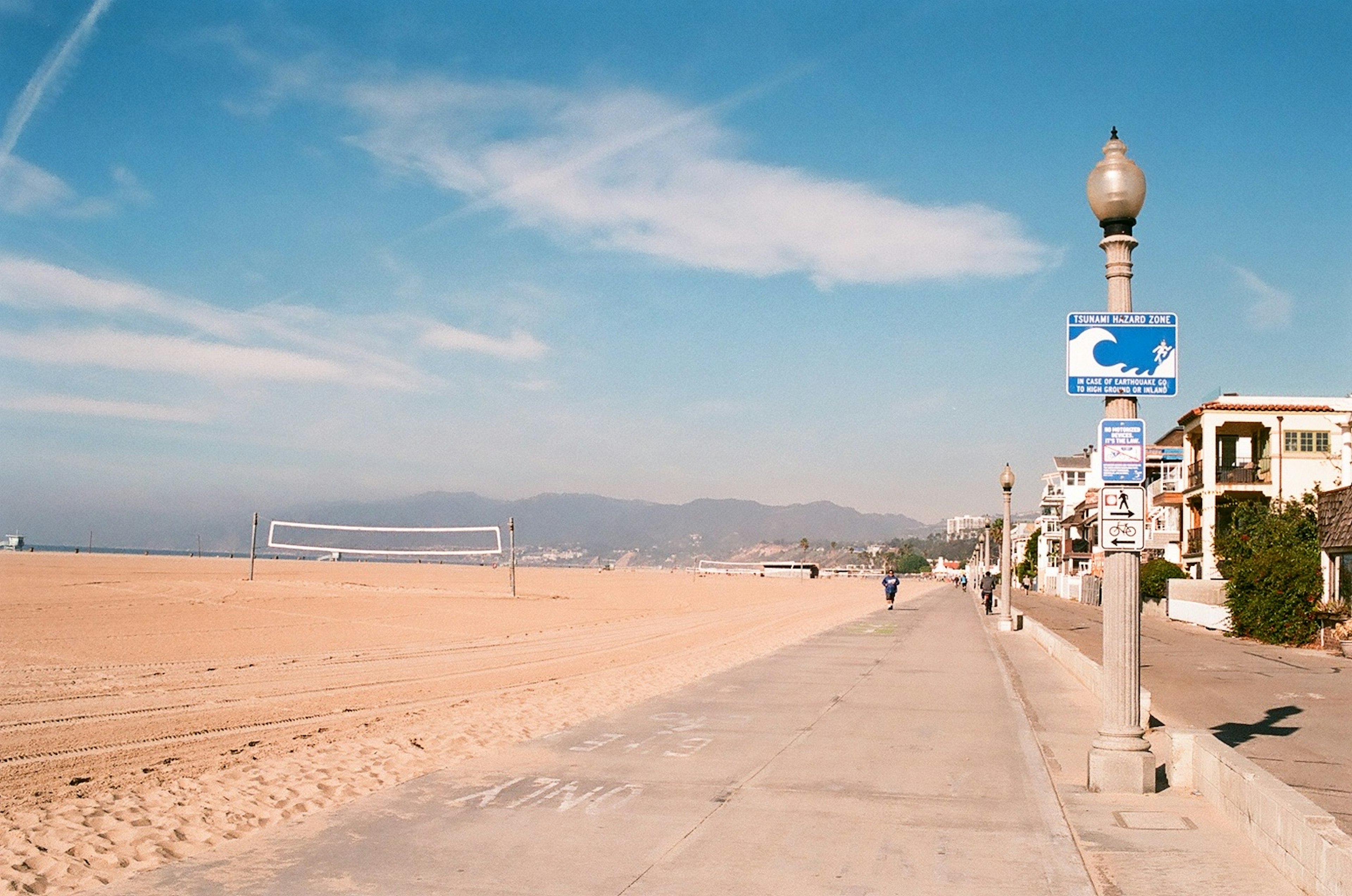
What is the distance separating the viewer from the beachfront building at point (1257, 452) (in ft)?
158

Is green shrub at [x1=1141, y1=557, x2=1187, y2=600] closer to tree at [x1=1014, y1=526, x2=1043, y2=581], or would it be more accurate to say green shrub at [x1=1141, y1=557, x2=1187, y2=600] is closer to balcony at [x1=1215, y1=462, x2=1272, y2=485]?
balcony at [x1=1215, y1=462, x2=1272, y2=485]

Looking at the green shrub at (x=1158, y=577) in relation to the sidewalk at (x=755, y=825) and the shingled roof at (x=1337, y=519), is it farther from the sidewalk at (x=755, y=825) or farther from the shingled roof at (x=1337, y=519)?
the sidewalk at (x=755, y=825)

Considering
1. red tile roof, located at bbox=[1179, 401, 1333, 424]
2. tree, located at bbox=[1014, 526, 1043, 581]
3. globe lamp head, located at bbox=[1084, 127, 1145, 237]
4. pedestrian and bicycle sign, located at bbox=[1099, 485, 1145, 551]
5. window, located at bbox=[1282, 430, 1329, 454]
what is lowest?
tree, located at bbox=[1014, 526, 1043, 581]

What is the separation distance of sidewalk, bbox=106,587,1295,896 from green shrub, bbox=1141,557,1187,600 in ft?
134

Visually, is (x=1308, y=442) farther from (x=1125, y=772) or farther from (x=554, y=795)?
(x=554, y=795)

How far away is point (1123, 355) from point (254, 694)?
10.7 m

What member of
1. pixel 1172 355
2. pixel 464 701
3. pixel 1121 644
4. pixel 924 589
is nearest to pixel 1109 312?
pixel 1172 355

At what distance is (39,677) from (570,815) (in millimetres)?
10216

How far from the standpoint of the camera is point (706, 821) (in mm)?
7098

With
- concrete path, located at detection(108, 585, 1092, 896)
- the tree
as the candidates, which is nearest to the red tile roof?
concrete path, located at detection(108, 585, 1092, 896)

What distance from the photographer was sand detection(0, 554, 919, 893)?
7152 mm

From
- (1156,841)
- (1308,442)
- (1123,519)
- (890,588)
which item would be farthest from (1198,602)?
(1156,841)

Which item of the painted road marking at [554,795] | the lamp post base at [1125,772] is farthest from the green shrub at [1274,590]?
the painted road marking at [554,795]

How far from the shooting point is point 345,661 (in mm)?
17766
